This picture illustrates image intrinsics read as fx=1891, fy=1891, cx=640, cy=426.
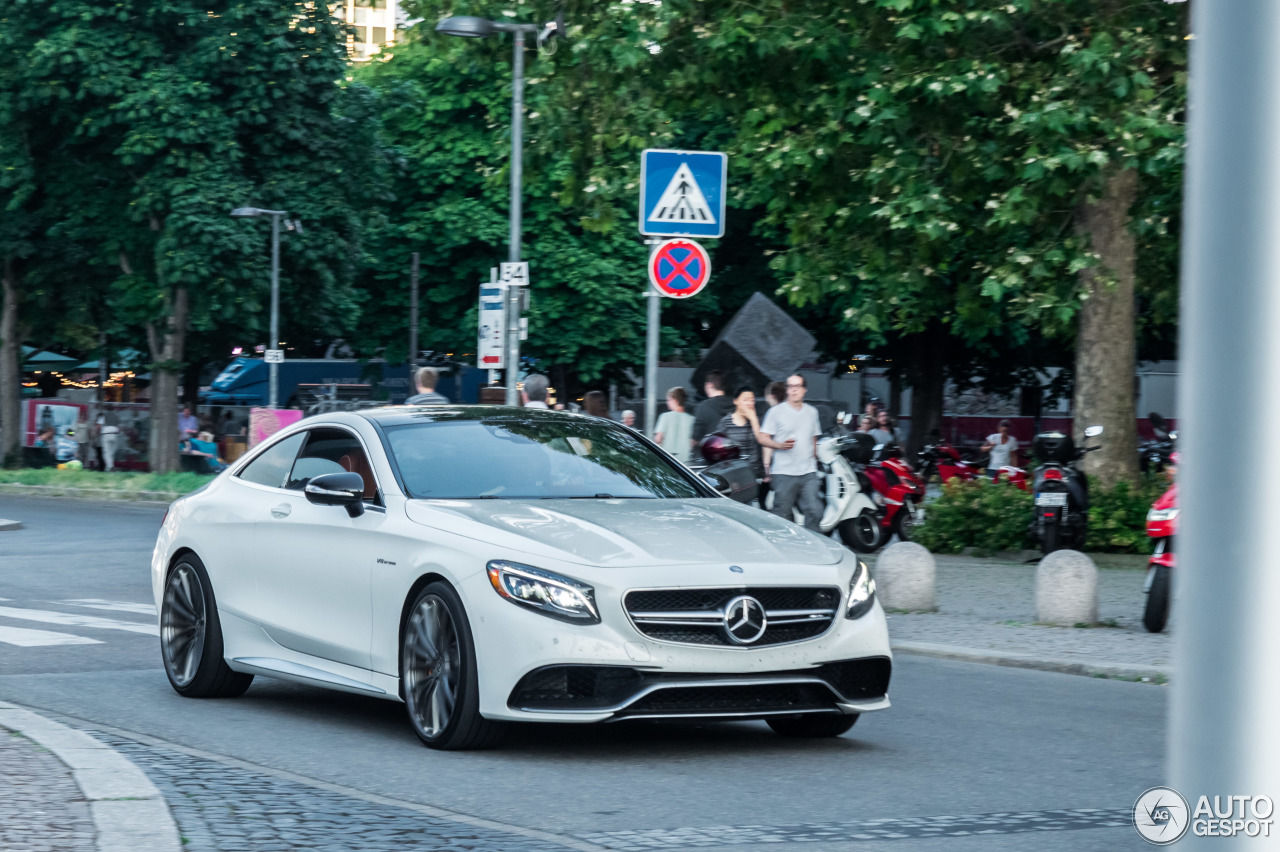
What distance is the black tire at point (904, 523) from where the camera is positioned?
20250mm

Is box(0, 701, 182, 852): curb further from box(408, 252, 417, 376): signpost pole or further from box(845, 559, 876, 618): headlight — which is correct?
box(408, 252, 417, 376): signpost pole

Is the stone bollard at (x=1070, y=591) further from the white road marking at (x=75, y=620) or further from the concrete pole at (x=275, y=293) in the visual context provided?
the concrete pole at (x=275, y=293)

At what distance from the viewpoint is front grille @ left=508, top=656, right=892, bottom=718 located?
7.10m

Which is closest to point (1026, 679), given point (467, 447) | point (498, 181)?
point (467, 447)

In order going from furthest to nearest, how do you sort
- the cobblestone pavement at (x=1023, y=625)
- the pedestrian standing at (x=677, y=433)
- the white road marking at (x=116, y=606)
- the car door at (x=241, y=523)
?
the pedestrian standing at (x=677, y=433)
the white road marking at (x=116, y=606)
the cobblestone pavement at (x=1023, y=625)
the car door at (x=241, y=523)

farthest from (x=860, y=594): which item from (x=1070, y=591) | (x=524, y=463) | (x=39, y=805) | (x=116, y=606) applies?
(x=116, y=606)

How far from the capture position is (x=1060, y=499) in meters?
17.7

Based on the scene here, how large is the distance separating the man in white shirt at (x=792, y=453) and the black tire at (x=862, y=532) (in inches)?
83.1

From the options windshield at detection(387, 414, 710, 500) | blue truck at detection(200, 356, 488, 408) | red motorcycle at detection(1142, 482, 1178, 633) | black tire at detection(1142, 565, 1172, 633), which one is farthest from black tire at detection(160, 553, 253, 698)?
blue truck at detection(200, 356, 488, 408)

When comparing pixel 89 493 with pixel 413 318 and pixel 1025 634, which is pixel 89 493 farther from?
pixel 1025 634

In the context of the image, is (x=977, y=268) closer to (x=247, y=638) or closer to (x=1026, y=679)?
(x=1026, y=679)

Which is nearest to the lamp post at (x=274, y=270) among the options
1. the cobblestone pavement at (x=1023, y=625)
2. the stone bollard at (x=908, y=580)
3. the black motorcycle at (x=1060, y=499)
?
the black motorcycle at (x=1060, y=499)

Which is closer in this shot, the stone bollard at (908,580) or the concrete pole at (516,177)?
the stone bollard at (908,580)

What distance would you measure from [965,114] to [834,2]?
175 centimetres
